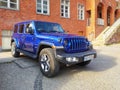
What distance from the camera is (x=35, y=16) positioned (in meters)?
15.2

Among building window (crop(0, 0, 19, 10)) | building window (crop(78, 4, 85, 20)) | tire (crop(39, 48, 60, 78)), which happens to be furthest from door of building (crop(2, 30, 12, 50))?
building window (crop(78, 4, 85, 20))

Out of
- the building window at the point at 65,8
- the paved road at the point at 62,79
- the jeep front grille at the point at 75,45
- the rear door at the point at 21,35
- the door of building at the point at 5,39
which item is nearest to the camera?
the paved road at the point at 62,79

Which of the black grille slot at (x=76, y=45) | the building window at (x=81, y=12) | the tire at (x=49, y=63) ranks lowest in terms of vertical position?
the tire at (x=49, y=63)

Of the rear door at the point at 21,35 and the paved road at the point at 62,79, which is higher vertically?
the rear door at the point at 21,35

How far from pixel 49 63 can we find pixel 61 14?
1281 cm

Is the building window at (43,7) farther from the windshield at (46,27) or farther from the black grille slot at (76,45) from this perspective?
the black grille slot at (76,45)

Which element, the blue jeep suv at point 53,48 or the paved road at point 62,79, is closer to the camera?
the paved road at point 62,79

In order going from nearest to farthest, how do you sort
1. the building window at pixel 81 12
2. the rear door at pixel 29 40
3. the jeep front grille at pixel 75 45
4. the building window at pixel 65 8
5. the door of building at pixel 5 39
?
1. the jeep front grille at pixel 75 45
2. the rear door at pixel 29 40
3. the door of building at pixel 5 39
4. the building window at pixel 65 8
5. the building window at pixel 81 12

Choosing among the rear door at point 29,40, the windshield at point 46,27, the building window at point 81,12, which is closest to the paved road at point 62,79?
the rear door at point 29,40

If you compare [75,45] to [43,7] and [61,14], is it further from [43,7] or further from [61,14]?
[61,14]

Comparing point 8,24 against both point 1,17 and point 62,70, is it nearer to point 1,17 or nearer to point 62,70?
point 1,17

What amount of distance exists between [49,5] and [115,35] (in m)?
9.35

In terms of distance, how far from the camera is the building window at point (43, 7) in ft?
51.8

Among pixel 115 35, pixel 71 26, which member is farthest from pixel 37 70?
pixel 115 35
